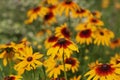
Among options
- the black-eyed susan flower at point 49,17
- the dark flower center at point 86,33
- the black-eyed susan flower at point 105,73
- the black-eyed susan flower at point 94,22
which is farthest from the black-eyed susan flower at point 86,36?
the black-eyed susan flower at point 105,73

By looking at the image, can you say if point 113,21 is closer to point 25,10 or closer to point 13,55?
point 25,10

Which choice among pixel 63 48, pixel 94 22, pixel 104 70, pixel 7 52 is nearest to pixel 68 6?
pixel 94 22

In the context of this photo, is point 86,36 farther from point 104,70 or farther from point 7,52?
point 104,70

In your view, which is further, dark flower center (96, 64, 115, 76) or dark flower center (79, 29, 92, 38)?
dark flower center (79, 29, 92, 38)

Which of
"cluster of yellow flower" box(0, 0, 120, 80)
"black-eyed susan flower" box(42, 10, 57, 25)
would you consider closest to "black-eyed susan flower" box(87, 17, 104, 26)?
"cluster of yellow flower" box(0, 0, 120, 80)

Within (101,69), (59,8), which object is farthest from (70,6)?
(101,69)

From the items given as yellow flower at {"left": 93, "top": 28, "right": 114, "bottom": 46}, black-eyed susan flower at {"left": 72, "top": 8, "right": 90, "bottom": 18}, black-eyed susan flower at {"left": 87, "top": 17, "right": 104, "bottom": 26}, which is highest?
black-eyed susan flower at {"left": 72, "top": 8, "right": 90, "bottom": 18}

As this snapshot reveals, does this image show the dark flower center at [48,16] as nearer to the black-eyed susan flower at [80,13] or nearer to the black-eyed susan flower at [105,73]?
the black-eyed susan flower at [80,13]

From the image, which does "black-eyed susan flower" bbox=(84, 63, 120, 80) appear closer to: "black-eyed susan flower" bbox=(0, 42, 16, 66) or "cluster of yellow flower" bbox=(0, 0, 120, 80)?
"cluster of yellow flower" bbox=(0, 0, 120, 80)

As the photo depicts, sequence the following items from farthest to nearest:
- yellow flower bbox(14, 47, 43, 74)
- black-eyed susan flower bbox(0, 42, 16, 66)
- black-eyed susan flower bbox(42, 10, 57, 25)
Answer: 1. black-eyed susan flower bbox(42, 10, 57, 25)
2. black-eyed susan flower bbox(0, 42, 16, 66)
3. yellow flower bbox(14, 47, 43, 74)

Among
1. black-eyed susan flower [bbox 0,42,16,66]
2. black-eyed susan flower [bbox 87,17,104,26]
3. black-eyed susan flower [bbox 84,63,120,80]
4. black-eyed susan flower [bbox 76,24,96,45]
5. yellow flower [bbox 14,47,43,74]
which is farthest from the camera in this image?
black-eyed susan flower [bbox 87,17,104,26]

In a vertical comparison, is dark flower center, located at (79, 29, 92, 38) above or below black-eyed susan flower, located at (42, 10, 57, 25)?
below

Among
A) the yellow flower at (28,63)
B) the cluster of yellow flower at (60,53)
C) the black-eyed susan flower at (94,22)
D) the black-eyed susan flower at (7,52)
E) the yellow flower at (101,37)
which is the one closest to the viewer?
the cluster of yellow flower at (60,53)
